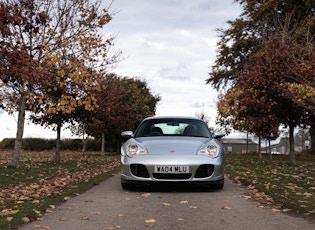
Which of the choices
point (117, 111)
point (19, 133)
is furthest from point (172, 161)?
point (117, 111)

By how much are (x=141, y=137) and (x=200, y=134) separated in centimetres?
133

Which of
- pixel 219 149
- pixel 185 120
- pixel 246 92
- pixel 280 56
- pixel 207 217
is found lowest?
pixel 207 217

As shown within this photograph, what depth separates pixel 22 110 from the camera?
50.5 ft

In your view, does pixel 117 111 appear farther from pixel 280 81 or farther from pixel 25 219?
pixel 25 219

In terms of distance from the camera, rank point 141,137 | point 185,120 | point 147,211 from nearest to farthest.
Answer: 1. point 147,211
2. point 141,137
3. point 185,120

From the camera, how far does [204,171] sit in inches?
318

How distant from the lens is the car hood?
811 centimetres

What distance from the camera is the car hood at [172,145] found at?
319 inches

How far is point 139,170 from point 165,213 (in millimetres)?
2242

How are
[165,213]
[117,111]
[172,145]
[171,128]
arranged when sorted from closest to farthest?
[165,213]
[172,145]
[171,128]
[117,111]

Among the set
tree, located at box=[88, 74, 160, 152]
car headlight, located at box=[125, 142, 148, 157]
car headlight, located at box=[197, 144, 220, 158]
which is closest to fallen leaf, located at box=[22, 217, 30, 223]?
car headlight, located at box=[125, 142, 148, 157]

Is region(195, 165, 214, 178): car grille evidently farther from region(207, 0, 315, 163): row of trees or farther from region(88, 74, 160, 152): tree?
region(88, 74, 160, 152): tree

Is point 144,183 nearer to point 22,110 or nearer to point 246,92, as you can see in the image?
point 22,110

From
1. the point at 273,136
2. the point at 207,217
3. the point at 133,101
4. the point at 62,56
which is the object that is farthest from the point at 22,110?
the point at 133,101
